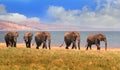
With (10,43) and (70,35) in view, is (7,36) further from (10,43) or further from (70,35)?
(70,35)

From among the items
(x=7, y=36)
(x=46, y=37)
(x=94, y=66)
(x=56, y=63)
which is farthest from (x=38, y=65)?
(x=7, y=36)

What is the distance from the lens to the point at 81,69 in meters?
18.2

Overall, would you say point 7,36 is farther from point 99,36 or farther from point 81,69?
point 81,69

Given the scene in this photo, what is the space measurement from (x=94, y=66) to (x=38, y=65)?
3055mm

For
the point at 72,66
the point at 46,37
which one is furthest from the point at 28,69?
the point at 46,37

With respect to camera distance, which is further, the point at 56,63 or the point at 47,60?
the point at 47,60

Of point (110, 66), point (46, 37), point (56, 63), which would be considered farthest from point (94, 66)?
point (46, 37)

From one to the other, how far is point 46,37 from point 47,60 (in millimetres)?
21788

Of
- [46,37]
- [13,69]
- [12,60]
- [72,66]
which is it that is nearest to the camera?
[13,69]

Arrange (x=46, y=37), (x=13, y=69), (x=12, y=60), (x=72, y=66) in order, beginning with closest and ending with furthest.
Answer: (x=13, y=69), (x=72, y=66), (x=12, y=60), (x=46, y=37)

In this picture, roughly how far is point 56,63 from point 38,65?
134cm

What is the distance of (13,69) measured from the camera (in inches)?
693

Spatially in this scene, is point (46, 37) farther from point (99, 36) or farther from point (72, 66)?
point (72, 66)

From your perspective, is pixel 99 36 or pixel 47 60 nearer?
pixel 47 60
